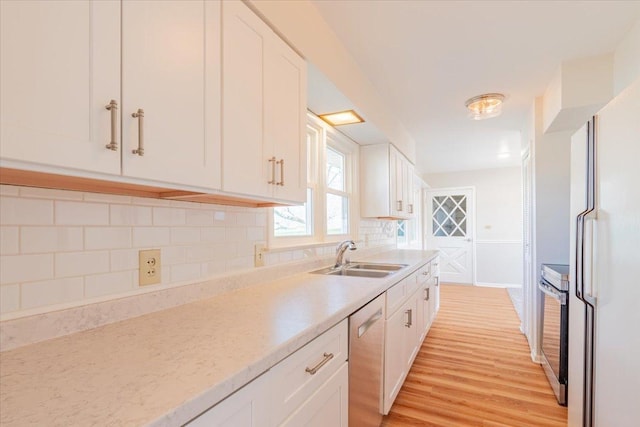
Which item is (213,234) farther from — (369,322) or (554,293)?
(554,293)

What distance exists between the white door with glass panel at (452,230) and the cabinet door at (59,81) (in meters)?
6.63

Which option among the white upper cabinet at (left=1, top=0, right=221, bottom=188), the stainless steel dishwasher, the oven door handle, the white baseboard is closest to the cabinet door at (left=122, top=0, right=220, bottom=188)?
the white upper cabinet at (left=1, top=0, right=221, bottom=188)

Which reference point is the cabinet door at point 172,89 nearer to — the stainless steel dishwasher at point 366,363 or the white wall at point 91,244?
the white wall at point 91,244

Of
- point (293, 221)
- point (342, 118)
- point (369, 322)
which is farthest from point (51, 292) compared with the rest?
point (342, 118)

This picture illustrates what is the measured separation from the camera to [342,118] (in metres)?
2.40

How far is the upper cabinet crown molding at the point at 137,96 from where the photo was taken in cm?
60

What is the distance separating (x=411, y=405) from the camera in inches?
83.6

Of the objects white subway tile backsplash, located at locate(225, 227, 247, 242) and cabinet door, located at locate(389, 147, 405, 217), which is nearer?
white subway tile backsplash, located at locate(225, 227, 247, 242)

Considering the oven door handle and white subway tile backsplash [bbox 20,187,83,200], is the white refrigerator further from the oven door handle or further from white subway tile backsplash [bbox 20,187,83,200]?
white subway tile backsplash [bbox 20,187,83,200]

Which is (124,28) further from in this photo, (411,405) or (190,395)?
(411,405)

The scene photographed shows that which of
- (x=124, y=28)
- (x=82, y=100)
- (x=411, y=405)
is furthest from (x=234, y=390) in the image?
(x=411, y=405)

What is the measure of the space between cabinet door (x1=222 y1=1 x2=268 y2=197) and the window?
0.59 metres

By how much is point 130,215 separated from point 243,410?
28.8 inches

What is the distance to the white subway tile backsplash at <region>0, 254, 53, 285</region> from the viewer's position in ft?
2.55
